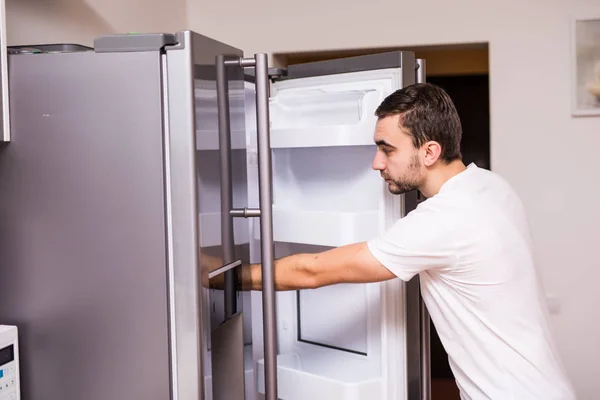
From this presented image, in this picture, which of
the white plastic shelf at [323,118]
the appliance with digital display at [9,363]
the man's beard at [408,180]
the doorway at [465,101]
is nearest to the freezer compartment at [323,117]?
the white plastic shelf at [323,118]

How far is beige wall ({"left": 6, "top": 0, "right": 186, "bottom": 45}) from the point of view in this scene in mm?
1756

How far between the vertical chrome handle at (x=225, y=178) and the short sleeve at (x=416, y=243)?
1.09 ft

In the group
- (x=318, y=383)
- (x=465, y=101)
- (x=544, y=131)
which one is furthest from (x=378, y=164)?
(x=465, y=101)

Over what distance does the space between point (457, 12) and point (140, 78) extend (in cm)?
204

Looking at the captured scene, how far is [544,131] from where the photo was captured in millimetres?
2938

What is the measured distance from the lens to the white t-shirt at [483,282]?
1.51 m

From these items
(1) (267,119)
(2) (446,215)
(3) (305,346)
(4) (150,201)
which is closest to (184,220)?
(4) (150,201)

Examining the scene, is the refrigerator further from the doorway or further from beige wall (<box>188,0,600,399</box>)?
the doorway

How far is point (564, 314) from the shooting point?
117 inches

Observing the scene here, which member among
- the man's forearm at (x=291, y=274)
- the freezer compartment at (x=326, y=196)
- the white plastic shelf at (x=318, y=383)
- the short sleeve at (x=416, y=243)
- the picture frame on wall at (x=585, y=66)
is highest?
the picture frame on wall at (x=585, y=66)

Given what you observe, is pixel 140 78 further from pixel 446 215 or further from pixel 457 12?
pixel 457 12

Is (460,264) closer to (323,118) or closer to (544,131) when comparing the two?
(323,118)

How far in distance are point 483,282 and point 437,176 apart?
27 centimetres

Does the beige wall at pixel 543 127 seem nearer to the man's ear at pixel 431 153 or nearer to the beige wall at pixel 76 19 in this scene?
the beige wall at pixel 76 19
